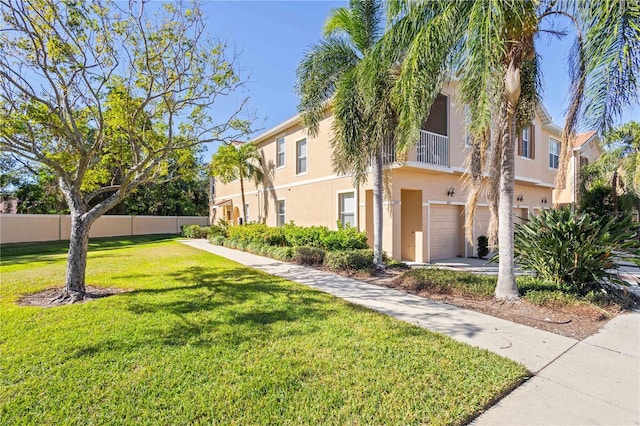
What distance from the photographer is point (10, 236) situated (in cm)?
2084

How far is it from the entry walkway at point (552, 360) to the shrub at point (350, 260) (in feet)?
8.78

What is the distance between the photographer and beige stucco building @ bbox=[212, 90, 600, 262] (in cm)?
1153

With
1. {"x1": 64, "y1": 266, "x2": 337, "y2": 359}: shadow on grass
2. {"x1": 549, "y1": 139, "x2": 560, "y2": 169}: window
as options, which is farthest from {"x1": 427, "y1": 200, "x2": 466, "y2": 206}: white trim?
{"x1": 549, "y1": 139, "x2": 560, "y2": 169}: window

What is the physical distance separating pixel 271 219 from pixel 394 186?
30.8 feet

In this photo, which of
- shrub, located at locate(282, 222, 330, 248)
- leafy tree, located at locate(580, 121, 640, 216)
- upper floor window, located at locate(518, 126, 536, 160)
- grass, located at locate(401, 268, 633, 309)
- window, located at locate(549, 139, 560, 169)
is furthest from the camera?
window, located at locate(549, 139, 560, 169)

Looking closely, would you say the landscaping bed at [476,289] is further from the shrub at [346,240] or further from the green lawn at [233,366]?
the green lawn at [233,366]

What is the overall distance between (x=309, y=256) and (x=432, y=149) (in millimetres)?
6418

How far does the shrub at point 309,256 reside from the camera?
11.1 m

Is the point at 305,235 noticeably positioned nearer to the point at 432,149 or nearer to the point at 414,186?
the point at 414,186

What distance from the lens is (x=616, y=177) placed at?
16.3m

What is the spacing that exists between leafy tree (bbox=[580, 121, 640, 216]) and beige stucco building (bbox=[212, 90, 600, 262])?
2.40 m

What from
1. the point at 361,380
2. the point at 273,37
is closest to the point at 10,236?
the point at 273,37

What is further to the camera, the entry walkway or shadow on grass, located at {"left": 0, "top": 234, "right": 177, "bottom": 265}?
shadow on grass, located at {"left": 0, "top": 234, "right": 177, "bottom": 265}

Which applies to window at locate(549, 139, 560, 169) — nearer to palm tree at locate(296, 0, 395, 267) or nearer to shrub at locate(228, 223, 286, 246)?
palm tree at locate(296, 0, 395, 267)
